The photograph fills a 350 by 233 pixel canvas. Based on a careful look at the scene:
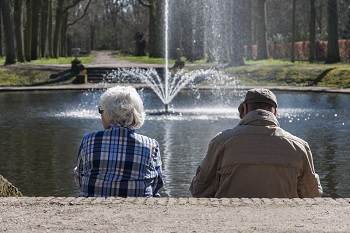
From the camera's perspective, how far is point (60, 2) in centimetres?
5191

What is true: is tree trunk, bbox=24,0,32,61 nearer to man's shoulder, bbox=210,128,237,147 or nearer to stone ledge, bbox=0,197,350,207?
stone ledge, bbox=0,197,350,207

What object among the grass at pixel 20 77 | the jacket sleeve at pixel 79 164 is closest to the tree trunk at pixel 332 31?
the grass at pixel 20 77

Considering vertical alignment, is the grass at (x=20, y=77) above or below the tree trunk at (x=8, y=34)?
below

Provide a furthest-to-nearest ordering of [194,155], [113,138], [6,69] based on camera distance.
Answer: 1. [6,69]
2. [194,155]
3. [113,138]

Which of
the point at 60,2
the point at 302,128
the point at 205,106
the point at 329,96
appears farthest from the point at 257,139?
the point at 60,2

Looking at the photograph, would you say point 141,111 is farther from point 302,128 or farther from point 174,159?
point 302,128

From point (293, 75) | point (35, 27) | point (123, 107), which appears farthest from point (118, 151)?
point (35, 27)

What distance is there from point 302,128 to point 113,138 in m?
12.8

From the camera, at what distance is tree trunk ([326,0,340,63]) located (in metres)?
38.9

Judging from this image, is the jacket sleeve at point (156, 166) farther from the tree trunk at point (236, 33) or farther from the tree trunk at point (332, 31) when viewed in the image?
the tree trunk at point (236, 33)

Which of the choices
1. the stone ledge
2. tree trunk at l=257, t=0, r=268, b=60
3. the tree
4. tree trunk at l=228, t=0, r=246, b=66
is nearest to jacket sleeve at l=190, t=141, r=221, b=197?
the stone ledge

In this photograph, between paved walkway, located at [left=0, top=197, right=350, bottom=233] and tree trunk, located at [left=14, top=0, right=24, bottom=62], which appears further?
tree trunk, located at [left=14, top=0, right=24, bottom=62]

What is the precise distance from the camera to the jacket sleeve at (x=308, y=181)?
5.52m

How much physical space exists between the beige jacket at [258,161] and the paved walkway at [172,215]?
131 millimetres
